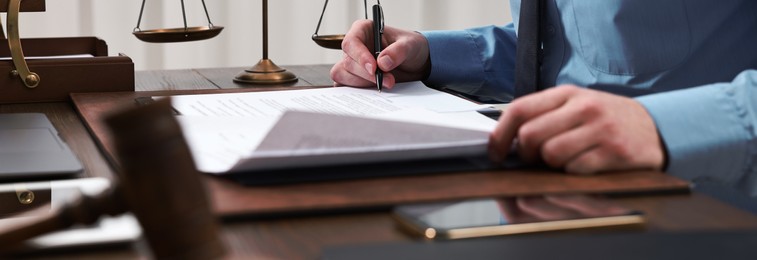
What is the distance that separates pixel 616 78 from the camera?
129cm

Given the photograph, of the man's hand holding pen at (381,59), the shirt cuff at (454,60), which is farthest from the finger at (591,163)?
the shirt cuff at (454,60)

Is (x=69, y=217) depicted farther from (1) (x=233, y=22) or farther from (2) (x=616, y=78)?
(1) (x=233, y=22)

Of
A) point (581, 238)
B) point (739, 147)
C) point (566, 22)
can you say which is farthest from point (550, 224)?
point (566, 22)

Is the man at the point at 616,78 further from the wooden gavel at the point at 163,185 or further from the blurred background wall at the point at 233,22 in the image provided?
the blurred background wall at the point at 233,22

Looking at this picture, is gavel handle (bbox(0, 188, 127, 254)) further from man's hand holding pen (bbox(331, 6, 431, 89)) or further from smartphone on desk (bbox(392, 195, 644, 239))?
man's hand holding pen (bbox(331, 6, 431, 89))

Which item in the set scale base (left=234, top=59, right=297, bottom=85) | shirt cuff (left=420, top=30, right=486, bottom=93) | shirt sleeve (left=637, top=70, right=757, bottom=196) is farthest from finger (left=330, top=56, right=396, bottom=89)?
shirt sleeve (left=637, top=70, right=757, bottom=196)

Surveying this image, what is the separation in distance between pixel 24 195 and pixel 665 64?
0.82m

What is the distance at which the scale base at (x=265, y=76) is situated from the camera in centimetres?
156

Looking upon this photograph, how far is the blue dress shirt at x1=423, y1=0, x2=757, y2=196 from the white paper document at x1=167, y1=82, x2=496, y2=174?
187 mm

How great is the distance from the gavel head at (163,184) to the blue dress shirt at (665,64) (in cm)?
49

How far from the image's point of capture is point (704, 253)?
1.70 feet

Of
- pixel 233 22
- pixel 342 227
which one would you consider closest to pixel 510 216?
pixel 342 227

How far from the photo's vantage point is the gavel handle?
1.55 ft

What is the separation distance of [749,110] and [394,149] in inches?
13.1
